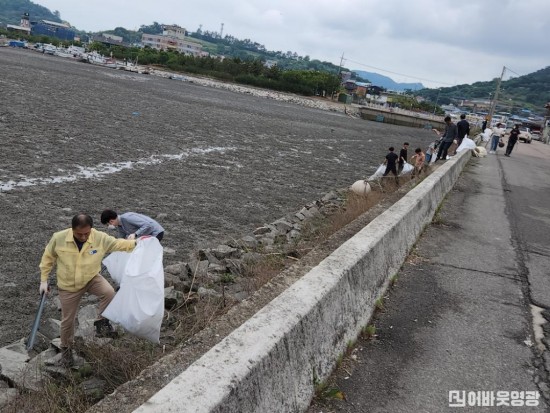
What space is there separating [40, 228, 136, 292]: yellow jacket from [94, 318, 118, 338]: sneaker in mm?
400

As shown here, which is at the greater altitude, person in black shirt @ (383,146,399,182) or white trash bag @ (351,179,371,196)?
person in black shirt @ (383,146,399,182)

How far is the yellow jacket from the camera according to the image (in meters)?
4.30

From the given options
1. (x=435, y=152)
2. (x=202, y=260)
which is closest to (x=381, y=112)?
(x=435, y=152)

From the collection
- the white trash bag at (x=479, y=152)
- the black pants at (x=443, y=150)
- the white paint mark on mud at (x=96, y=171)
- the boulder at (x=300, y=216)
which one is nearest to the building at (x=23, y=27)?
the white paint mark on mud at (x=96, y=171)

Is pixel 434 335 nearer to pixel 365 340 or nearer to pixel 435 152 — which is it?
pixel 365 340

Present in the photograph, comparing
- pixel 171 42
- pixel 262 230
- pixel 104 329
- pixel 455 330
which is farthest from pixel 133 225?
pixel 171 42

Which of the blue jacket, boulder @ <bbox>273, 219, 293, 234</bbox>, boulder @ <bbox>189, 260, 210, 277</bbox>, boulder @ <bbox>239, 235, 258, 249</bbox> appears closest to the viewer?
the blue jacket

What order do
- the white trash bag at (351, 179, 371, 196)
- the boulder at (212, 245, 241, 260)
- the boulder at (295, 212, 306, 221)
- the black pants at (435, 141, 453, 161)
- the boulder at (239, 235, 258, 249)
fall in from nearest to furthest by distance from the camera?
1. the boulder at (212, 245, 241, 260)
2. the boulder at (239, 235, 258, 249)
3. the boulder at (295, 212, 306, 221)
4. the white trash bag at (351, 179, 371, 196)
5. the black pants at (435, 141, 453, 161)

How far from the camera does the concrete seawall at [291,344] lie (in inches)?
91.0

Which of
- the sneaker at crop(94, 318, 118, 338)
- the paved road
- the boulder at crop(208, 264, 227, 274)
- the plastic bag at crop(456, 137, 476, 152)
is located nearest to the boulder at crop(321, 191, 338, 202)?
the paved road

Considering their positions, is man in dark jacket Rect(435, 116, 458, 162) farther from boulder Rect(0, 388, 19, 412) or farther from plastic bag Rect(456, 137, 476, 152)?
boulder Rect(0, 388, 19, 412)

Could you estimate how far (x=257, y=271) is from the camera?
563cm

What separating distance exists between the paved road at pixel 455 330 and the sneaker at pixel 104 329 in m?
2.20

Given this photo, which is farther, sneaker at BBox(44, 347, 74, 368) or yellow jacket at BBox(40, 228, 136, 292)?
yellow jacket at BBox(40, 228, 136, 292)
